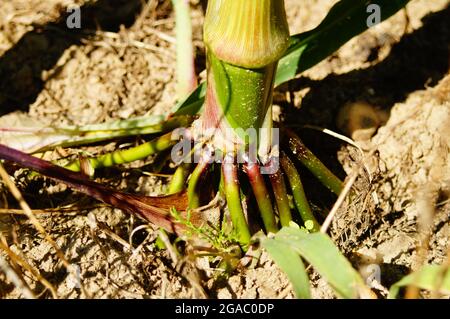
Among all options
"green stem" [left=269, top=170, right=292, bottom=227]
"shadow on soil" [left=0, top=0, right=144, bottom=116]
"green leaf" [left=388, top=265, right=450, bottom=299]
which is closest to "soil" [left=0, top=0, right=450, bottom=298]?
"shadow on soil" [left=0, top=0, right=144, bottom=116]

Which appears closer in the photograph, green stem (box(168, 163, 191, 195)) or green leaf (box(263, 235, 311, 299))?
green leaf (box(263, 235, 311, 299))

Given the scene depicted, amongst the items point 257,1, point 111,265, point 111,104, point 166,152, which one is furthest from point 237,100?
point 111,104

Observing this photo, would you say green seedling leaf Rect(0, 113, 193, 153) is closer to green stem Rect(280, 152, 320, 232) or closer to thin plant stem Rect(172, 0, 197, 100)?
thin plant stem Rect(172, 0, 197, 100)

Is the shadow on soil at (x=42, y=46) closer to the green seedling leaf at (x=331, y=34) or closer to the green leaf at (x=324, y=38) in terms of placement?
the green leaf at (x=324, y=38)

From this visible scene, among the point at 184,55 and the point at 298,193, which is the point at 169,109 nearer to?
the point at 184,55

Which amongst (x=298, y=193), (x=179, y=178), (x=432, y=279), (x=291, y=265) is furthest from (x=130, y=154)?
(x=432, y=279)
